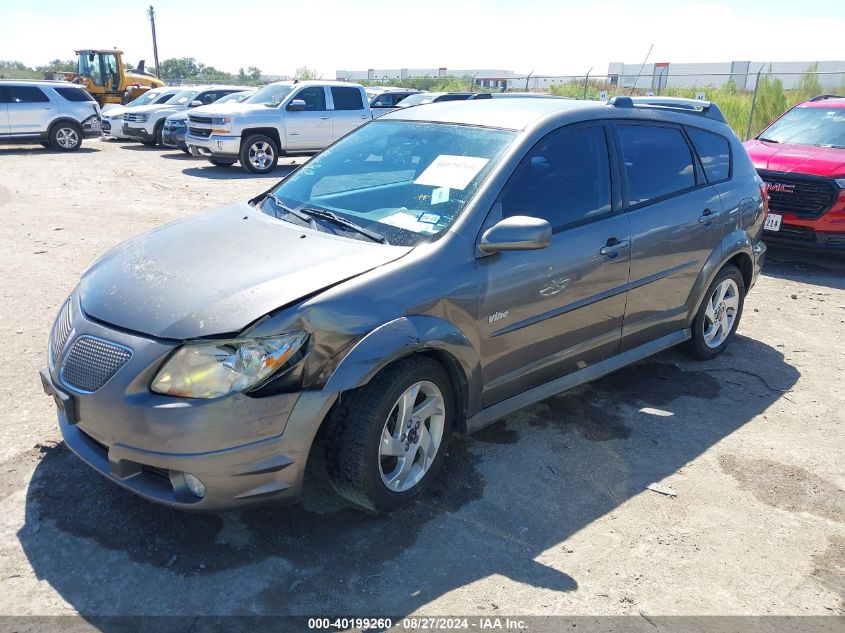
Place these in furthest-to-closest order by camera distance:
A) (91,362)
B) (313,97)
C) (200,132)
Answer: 1. (313,97)
2. (200,132)
3. (91,362)

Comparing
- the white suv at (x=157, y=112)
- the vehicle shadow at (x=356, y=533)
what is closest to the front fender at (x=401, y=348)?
the vehicle shadow at (x=356, y=533)

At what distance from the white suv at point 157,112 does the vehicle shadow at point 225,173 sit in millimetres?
4560

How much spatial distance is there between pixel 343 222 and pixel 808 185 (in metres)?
6.83

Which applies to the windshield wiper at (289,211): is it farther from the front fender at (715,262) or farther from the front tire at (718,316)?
the front tire at (718,316)

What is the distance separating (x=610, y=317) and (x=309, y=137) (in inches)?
493

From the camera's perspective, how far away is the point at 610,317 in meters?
4.32

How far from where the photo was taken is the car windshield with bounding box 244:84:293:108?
15736 mm

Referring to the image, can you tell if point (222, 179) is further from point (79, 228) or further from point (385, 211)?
point (385, 211)

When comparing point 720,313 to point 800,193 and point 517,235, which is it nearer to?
point 517,235

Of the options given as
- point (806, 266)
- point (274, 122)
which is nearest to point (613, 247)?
point (806, 266)

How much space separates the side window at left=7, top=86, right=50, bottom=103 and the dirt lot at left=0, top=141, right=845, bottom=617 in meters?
15.9

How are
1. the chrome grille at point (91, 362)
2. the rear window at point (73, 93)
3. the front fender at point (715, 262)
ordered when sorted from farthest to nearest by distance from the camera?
1. the rear window at point (73, 93)
2. the front fender at point (715, 262)
3. the chrome grille at point (91, 362)

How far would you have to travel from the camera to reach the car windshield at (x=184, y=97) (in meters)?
20.7

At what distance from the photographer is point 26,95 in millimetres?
18312
